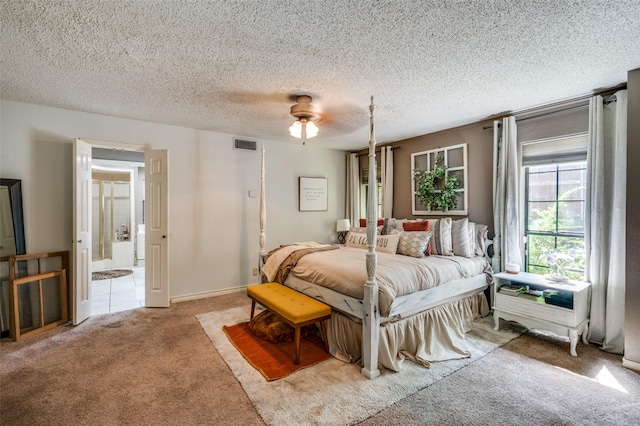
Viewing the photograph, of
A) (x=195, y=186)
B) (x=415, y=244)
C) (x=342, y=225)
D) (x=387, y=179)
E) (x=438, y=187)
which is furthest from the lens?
(x=342, y=225)

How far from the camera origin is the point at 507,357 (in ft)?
8.57

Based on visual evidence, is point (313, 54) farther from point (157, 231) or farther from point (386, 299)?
point (157, 231)

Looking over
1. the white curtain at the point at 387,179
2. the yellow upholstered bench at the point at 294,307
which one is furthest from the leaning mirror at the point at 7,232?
the white curtain at the point at 387,179

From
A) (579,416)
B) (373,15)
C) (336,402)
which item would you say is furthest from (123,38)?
(579,416)

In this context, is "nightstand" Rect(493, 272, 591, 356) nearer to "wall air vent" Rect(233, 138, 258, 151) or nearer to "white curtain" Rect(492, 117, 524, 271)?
"white curtain" Rect(492, 117, 524, 271)

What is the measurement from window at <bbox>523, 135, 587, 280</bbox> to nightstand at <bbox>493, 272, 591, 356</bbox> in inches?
13.3

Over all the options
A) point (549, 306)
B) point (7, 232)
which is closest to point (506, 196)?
point (549, 306)

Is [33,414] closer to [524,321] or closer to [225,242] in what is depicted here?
[225,242]

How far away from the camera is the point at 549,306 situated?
2793 mm

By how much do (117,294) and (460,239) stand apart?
16.8 ft

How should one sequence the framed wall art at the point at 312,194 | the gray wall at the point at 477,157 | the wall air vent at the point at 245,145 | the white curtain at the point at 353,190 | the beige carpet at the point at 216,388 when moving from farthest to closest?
1. the white curtain at the point at 353,190
2. the framed wall art at the point at 312,194
3. the wall air vent at the point at 245,145
4. the gray wall at the point at 477,157
5. the beige carpet at the point at 216,388

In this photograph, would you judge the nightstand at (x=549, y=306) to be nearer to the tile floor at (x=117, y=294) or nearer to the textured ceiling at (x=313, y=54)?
the textured ceiling at (x=313, y=54)

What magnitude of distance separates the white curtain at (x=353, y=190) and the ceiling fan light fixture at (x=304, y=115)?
8.37 ft

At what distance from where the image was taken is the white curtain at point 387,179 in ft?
16.4
